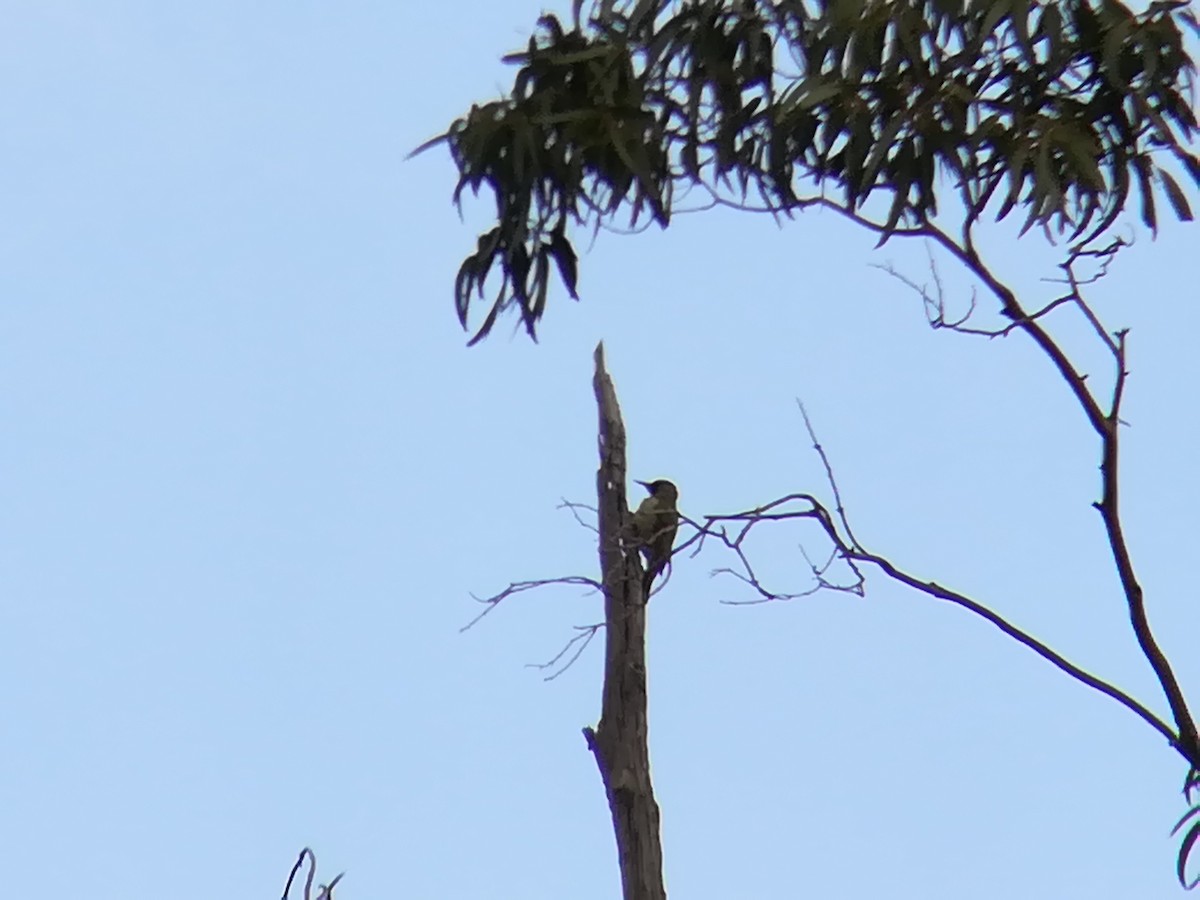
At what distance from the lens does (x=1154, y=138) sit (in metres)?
5.26

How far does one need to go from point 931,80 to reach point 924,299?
22.0 inches

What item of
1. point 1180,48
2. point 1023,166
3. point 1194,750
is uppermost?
point 1180,48

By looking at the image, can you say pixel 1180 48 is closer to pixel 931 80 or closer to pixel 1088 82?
pixel 1088 82

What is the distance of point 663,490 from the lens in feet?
21.1

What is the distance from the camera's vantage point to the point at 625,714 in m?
5.57

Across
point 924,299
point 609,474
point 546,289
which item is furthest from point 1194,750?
point 546,289

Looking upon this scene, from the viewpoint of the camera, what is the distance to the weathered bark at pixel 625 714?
217 inches

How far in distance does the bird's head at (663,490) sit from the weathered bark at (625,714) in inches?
24.4

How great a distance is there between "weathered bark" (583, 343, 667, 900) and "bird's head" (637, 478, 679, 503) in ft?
2.03

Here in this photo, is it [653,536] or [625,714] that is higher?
[653,536]

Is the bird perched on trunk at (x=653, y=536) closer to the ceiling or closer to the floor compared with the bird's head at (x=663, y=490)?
closer to the floor

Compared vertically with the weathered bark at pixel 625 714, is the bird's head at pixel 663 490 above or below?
above

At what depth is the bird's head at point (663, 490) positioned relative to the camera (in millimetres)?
6324

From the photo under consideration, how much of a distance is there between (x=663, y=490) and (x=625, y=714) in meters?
1.07
